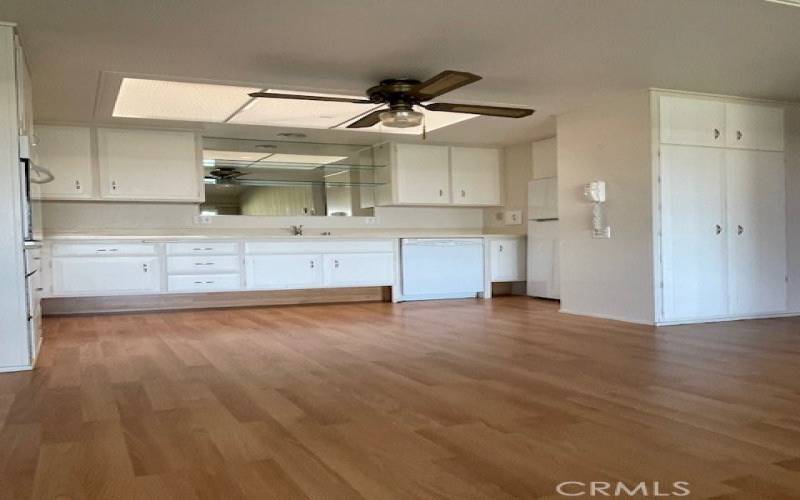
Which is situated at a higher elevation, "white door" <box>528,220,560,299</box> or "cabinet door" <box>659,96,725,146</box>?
"cabinet door" <box>659,96,725,146</box>

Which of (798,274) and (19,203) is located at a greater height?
(19,203)

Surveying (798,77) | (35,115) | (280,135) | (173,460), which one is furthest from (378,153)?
(173,460)

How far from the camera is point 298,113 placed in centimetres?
619

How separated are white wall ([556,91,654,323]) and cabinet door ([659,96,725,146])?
0.18 meters

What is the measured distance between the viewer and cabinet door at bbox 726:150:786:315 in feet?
17.9

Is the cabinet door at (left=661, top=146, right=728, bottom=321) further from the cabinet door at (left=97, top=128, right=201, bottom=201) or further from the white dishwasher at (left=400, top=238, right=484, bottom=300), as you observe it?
the cabinet door at (left=97, top=128, right=201, bottom=201)

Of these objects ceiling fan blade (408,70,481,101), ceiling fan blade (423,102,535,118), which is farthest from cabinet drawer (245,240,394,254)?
ceiling fan blade (408,70,481,101)

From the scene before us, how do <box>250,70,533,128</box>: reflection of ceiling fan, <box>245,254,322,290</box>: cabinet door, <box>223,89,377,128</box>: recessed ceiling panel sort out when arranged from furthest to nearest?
1. <box>245,254,322,290</box>: cabinet door
2. <box>223,89,377,128</box>: recessed ceiling panel
3. <box>250,70,533,128</box>: reflection of ceiling fan

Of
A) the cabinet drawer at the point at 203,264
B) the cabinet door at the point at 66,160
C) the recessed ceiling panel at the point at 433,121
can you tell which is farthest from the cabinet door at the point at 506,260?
the cabinet door at the point at 66,160

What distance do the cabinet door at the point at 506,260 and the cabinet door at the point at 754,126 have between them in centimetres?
302

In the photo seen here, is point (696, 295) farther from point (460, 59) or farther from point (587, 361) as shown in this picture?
point (460, 59)

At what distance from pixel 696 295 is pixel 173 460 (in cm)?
458

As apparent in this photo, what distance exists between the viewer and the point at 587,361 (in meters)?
3.59

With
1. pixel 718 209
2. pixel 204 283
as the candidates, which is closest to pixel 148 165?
pixel 204 283
